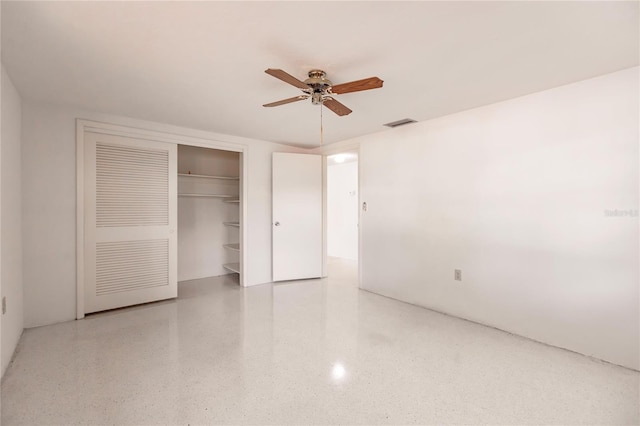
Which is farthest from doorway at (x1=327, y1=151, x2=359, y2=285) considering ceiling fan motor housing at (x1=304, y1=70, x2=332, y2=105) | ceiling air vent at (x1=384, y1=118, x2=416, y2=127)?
ceiling fan motor housing at (x1=304, y1=70, x2=332, y2=105)

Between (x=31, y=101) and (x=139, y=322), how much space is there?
2.37m

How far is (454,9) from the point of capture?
1.53 metres

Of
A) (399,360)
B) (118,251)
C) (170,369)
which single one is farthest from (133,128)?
(399,360)

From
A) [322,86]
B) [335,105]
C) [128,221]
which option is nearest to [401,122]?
[335,105]

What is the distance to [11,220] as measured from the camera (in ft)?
7.65

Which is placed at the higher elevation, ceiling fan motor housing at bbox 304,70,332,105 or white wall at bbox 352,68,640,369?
ceiling fan motor housing at bbox 304,70,332,105

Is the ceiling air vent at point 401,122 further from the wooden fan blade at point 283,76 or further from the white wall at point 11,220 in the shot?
the white wall at point 11,220

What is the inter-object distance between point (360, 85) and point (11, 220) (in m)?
2.88

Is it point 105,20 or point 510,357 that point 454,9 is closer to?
point 105,20

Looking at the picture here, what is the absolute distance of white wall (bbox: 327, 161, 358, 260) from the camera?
670cm

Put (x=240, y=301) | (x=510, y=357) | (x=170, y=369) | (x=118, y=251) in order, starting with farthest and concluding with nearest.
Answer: (x=240, y=301) < (x=118, y=251) < (x=510, y=357) < (x=170, y=369)

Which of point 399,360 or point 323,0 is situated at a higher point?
point 323,0

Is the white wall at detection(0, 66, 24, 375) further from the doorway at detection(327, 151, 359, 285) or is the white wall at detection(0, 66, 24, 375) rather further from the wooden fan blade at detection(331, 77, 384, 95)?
the doorway at detection(327, 151, 359, 285)

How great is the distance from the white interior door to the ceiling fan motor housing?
2.34 meters
